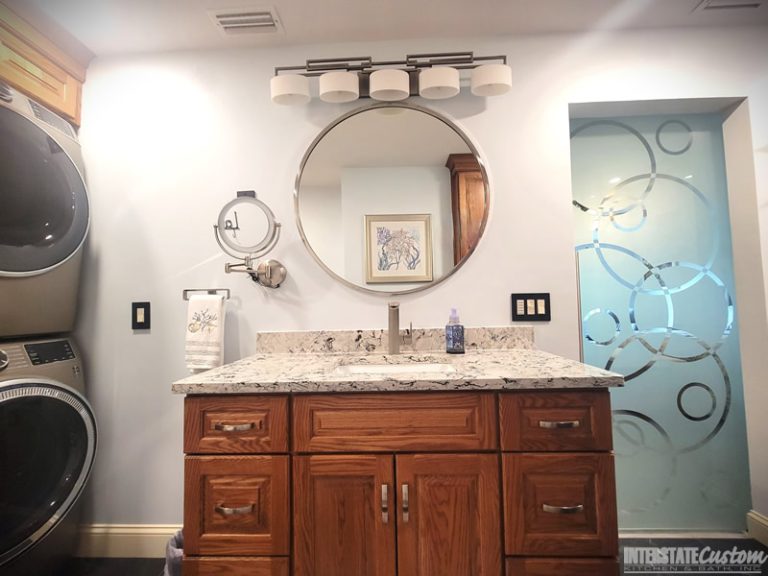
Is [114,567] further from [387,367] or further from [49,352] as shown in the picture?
[387,367]

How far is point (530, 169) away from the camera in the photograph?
1723mm

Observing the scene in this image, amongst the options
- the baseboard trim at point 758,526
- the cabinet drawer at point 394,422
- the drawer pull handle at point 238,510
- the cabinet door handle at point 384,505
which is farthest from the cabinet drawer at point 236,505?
the baseboard trim at point 758,526

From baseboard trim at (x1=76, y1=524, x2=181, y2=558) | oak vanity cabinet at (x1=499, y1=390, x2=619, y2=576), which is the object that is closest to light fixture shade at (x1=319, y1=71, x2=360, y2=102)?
oak vanity cabinet at (x1=499, y1=390, x2=619, y2=576)

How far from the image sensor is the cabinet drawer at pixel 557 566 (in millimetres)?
1010

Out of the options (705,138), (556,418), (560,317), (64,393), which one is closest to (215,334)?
(64,393)

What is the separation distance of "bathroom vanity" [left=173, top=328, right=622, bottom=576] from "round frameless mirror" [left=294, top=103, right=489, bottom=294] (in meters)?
0.72

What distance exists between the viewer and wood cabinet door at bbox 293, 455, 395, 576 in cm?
103

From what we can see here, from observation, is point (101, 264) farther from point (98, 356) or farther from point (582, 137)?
point (582, 137)

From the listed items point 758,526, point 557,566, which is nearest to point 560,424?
point 557,566

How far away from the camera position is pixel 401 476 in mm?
1046

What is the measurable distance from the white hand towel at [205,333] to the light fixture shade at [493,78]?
144 centimetres

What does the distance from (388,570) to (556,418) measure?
0.61 meters

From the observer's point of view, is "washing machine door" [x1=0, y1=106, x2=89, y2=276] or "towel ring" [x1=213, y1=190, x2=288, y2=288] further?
Answer: "towel ring" [x1=213, y1=190, x2=288, y2=288]

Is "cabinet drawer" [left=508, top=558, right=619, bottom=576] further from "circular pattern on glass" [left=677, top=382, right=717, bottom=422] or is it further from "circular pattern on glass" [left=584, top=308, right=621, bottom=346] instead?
"circular pattern on glass" [left=677, top=382, right=717, bottom=422]
